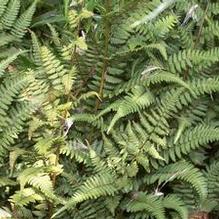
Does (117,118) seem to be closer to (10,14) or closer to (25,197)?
(25,197)

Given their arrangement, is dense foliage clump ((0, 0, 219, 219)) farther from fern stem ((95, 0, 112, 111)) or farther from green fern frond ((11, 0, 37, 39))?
green fern frond ((11, 0, 37, 39))

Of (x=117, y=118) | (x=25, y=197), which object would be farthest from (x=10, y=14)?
(x=25, y=197)

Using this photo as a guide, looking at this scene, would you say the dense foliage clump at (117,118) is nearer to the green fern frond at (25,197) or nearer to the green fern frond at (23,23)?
the green fern frond at (25,197)

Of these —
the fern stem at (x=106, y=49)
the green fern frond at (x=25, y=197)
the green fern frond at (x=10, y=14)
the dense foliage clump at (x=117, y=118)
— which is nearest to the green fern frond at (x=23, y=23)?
the green fern frond at (x=10, y=14)

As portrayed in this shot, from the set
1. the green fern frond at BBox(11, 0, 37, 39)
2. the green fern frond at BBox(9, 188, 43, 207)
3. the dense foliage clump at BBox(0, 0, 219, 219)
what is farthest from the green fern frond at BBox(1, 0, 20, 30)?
the green fern frond at BBox(9, 188, 43, 207)

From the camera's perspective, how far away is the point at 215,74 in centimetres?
374

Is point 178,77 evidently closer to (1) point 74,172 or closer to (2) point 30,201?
(1) point 74,172

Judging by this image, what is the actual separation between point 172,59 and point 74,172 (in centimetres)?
117

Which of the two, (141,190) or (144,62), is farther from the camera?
(144,62)

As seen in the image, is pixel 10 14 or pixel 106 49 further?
pixel 10 14

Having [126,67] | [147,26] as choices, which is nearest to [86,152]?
[126,67]

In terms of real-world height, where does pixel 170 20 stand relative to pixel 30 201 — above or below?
above

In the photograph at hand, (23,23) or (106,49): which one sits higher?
(23,23)

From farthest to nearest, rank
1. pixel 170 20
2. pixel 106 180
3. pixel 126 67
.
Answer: pixel 126 67
pixel 170 20
pixel 106 180
